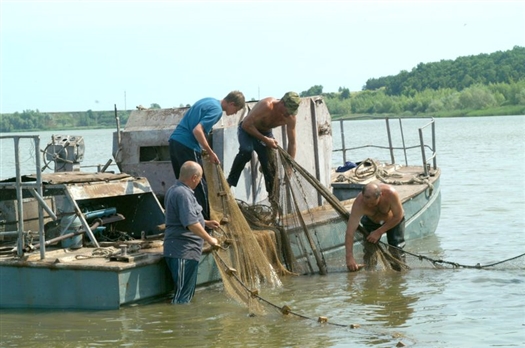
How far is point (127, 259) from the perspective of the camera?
9.38 meters

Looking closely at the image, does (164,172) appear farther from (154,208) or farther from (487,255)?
(487,255)

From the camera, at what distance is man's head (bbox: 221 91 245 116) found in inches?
410

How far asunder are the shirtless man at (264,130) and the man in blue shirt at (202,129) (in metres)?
0.87

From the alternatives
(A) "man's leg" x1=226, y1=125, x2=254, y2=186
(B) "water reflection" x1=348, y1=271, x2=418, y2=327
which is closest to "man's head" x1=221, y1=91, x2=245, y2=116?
(A) "man's leg" x1=226, y1=125, x2=254, y2=186

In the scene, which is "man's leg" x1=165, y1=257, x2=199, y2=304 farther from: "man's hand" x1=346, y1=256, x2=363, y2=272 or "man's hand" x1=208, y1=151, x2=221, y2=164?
"man's hand" x1=346, y1=256, x2=363, y2=272

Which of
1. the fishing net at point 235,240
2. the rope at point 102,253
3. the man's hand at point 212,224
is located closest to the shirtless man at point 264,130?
the fishing net at point 235,240

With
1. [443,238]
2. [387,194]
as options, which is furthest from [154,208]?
[443,238]

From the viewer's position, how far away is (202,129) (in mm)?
Answer: 10250

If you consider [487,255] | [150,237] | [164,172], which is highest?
[164,172]

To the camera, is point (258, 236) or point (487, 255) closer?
point (258, 236)

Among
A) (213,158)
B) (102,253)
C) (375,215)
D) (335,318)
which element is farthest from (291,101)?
(102,253)

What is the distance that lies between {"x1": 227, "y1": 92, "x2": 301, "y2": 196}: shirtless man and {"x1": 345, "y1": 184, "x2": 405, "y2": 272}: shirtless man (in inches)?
47.1

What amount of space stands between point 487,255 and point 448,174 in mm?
15349

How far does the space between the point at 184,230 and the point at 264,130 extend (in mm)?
2459
